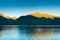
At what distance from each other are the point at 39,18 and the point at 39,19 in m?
0.47

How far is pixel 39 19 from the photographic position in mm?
94812

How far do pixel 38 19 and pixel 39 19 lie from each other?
1.18 metres

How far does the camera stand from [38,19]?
308 feet

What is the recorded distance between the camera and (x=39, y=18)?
Answer: 311 feet

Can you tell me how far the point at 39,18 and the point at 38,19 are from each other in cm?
127
